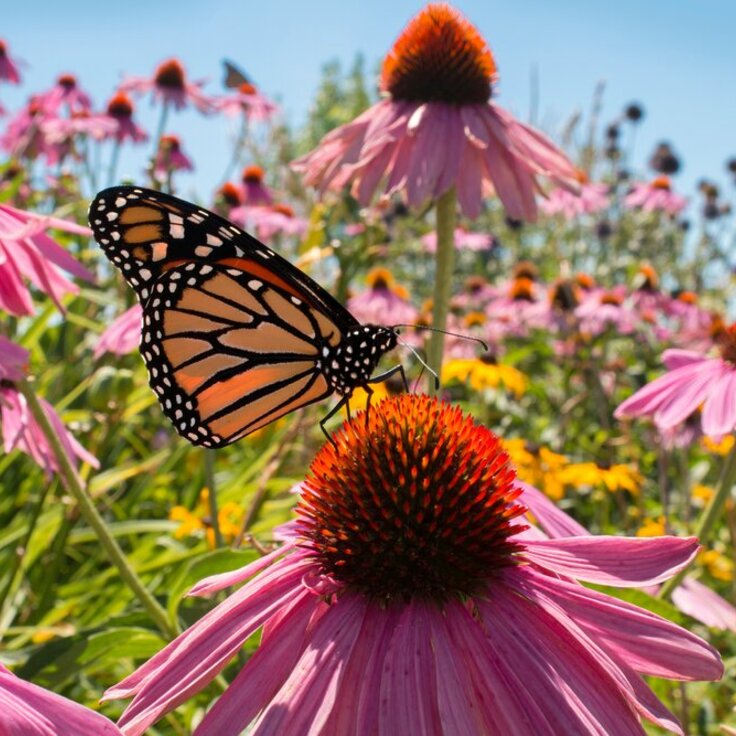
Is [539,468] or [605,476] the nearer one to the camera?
[605,476]

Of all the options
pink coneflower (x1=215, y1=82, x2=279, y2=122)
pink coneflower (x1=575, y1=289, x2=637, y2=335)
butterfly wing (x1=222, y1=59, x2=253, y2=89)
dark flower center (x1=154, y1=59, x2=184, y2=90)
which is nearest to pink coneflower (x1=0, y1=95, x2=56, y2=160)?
dark flower center (x1=154, y1=59, x2=184, y2=90)

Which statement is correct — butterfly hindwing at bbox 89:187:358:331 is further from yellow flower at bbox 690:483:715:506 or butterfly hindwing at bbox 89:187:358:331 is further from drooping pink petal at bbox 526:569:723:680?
yellow flower at bbox 690:483:715:506

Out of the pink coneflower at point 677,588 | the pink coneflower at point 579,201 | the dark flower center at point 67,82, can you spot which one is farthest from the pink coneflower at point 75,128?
the pink coneflower at point 677,588

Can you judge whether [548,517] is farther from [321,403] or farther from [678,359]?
[321,403]

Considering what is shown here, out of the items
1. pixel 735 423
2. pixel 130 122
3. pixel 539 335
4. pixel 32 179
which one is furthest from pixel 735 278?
pixel 735 423

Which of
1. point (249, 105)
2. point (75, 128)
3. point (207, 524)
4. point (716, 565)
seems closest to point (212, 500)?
point (207, 524)

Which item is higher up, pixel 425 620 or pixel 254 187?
pixel 254 187
